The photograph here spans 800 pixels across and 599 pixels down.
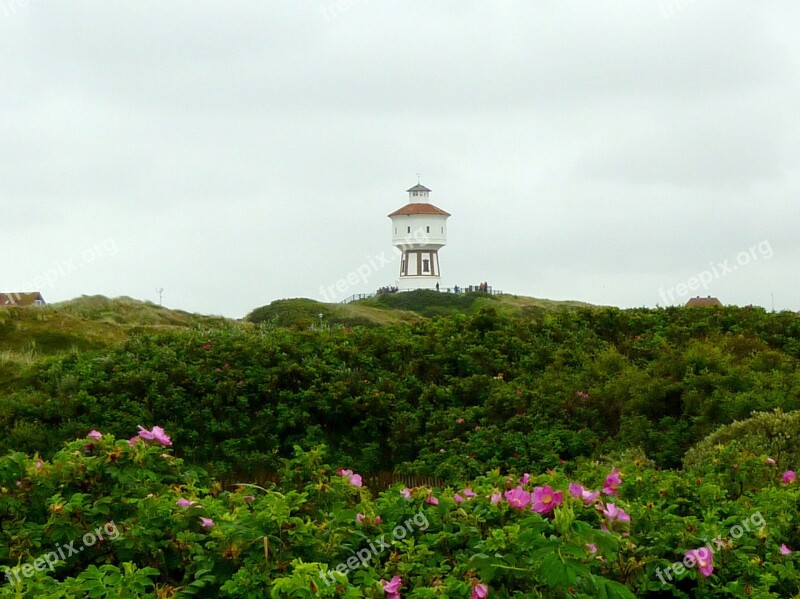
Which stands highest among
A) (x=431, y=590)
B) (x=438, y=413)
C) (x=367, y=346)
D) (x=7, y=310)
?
(x=7, y=310)

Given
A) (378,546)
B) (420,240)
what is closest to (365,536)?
(378,546)

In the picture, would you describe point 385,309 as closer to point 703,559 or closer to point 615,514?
point 615,514

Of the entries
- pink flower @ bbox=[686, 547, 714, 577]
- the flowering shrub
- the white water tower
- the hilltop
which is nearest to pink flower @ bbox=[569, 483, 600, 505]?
the flowering shrub

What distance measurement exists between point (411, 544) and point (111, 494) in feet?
4.86

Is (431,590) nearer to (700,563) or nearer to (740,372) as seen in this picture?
(700,563)

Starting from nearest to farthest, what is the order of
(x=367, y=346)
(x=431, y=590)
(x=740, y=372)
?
(x=431, y=590), (x=740, y=372), (x=367, y=346)

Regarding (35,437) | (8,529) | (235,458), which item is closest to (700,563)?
(8,529)

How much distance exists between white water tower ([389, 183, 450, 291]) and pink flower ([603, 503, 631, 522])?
2809 inches

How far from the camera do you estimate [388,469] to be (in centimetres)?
1028

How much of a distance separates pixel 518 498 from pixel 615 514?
1.41 ft

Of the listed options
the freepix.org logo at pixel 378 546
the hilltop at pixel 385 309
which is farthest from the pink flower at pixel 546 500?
the hilltop at pixel 385 309

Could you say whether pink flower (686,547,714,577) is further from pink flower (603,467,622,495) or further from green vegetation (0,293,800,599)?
pink flower (603,467,622,495)

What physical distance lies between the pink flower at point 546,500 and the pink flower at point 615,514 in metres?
0.21

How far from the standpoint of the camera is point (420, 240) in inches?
3000
